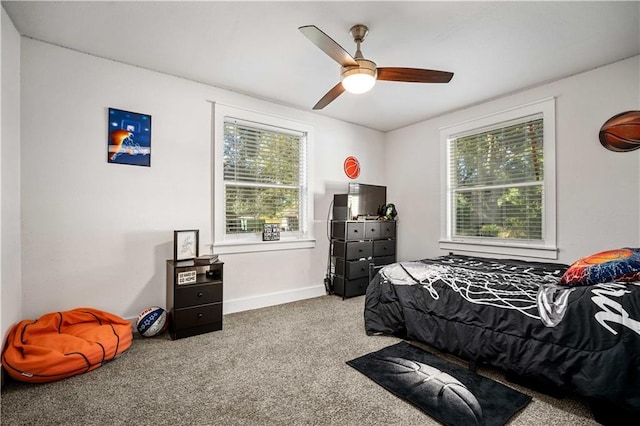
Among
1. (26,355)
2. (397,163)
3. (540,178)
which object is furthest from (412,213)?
(26,355)

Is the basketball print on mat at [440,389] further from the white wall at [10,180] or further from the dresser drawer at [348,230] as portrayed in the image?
the white wall at [10,180]

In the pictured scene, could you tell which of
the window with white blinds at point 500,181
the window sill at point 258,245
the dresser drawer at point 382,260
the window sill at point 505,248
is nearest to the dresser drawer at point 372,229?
the dresser drawer at point 382,260

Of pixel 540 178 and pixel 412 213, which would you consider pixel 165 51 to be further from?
pixel 540 178

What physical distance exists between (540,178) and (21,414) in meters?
4.71

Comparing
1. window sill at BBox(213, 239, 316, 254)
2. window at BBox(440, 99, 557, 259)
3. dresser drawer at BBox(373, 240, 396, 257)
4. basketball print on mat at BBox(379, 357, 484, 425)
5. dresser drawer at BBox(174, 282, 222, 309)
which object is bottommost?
basketball print on mat at BBox(379, 357, 484, 425)

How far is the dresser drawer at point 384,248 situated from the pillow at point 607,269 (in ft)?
7.83

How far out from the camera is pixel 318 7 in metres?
2.04

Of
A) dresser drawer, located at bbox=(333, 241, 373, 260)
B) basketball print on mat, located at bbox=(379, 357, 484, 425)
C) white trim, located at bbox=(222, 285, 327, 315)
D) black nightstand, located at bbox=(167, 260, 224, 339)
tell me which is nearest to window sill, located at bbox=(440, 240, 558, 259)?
dresser drawer, located at bbox=(333, 241, 373, 260)

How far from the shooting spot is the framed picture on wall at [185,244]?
2.85 meters

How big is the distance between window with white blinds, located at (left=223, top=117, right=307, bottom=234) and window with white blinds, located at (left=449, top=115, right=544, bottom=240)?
2186mm

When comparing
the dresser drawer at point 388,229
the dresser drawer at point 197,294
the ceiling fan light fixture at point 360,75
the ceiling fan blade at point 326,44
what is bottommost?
the dresser drawer at point 197,294

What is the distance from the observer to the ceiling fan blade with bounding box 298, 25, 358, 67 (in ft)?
5.55

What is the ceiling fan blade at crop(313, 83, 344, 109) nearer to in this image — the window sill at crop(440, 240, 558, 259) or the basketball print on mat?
the basketball print on mat

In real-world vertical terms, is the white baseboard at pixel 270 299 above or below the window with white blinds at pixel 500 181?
below
